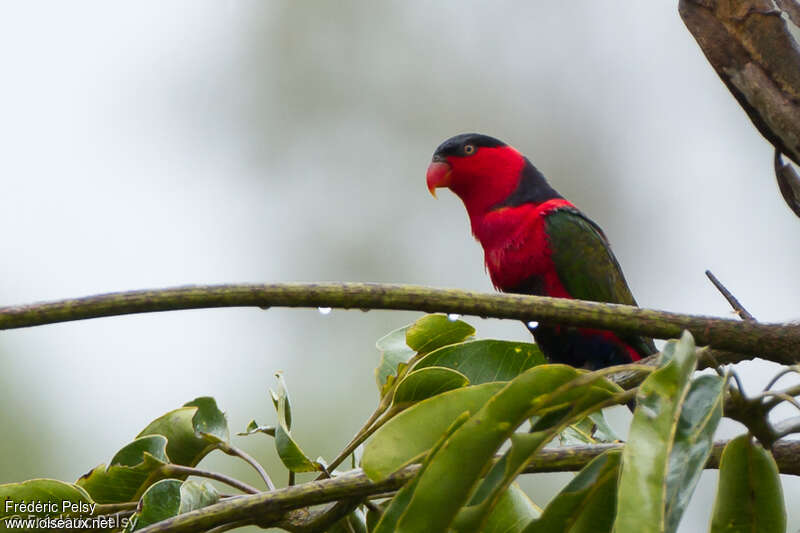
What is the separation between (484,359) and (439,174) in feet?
7.41

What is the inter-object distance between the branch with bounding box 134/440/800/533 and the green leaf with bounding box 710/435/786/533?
12 centimetres

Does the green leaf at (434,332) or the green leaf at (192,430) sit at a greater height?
the green leaf at (434,332)

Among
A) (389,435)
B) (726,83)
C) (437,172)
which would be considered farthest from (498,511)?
(437,172)

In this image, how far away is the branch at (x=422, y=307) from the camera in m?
0.90

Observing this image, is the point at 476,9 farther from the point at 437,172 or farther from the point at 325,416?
the point at 437,172

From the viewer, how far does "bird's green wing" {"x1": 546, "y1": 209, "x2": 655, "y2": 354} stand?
2.87 metres

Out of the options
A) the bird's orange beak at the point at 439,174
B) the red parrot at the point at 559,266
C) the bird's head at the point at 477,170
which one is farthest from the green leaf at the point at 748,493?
the bird's orange beak at the point at 439,174

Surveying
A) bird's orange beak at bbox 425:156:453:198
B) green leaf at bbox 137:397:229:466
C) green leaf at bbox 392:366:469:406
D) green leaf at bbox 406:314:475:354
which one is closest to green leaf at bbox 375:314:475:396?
green leaf at bbox 406:314:475:354

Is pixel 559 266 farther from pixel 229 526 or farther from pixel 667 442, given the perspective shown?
pixel 667 442

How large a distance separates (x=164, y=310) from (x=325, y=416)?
625 cm

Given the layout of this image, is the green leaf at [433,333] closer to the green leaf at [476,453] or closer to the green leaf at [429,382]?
the green leaf at [429,382]

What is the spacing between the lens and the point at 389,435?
93cm

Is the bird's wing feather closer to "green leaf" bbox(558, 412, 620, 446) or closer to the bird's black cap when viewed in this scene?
the bird's black cap

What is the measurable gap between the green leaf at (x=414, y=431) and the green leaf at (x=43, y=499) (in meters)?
0.51
